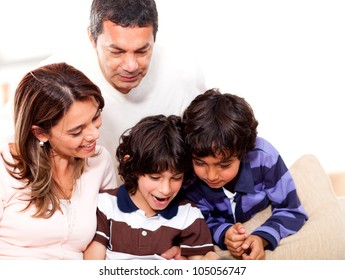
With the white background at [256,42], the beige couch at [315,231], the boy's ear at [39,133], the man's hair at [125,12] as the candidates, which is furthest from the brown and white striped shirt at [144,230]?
the white background at [256,42]

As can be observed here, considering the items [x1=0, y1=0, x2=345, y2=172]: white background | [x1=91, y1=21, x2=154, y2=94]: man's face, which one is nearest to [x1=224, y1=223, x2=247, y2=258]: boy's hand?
[x1=91, y1=21, x2=154, y2=94]: man's face

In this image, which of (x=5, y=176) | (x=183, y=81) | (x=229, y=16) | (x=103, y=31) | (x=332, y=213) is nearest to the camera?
(x=5, y=176)

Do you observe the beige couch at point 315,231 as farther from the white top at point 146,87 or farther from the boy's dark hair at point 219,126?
the white top at point 146,87

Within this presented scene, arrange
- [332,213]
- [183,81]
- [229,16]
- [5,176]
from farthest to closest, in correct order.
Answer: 1. [229,16]
2. [183,81]
3. [332,213]
4. [5,176]

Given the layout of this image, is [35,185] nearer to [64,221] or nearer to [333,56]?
[64,221]

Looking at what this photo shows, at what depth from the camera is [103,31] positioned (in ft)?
4.48

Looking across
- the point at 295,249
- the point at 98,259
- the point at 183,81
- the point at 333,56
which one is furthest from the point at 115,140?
the point at 333,56

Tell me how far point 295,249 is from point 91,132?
1.85 feet

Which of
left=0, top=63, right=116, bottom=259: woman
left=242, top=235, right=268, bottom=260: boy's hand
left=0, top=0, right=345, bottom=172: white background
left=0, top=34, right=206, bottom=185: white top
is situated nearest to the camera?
left=0, top=63, right=116, bottom=259: woman

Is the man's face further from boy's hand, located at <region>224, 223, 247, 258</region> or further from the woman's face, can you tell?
boy's hand, located at <region>224, 223, 247, 258</region>

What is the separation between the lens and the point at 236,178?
4.58 ft

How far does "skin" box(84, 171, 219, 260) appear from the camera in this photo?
4.15 ft

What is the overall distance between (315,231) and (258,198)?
160mm

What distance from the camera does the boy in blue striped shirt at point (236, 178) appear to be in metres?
1.27
